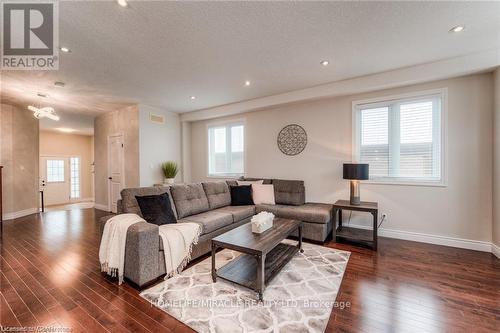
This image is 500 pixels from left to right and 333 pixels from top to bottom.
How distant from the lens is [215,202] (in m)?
3.94

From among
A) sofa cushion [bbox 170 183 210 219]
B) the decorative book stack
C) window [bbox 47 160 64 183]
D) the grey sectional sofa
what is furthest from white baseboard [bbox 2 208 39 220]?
the decorative book stack

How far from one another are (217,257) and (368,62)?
358cm

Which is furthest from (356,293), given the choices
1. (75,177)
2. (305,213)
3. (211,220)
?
(75,177)

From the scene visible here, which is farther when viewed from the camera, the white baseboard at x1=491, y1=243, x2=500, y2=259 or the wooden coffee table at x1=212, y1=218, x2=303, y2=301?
the white baseboard at x1=491, y1=243, x2=500, y2=259

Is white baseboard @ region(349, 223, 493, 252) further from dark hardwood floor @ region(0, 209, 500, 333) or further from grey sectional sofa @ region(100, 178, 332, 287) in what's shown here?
grey sectional sofa @ region(100, 178, 332, 287)

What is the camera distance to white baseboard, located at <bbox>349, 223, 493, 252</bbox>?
10.2ft

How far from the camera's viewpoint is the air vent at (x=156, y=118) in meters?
5.38

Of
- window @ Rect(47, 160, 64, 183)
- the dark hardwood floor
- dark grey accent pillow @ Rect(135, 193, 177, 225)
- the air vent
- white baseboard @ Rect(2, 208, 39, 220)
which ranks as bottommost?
the dark hardwood floor

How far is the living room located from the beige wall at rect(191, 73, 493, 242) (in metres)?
0.03

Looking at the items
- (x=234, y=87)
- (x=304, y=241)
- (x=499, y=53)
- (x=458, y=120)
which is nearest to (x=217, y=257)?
(x=304, y=241)

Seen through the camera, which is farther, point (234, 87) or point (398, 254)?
point (234, 87)

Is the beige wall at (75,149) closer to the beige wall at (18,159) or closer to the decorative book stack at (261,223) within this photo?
the beige wall at (18,159)

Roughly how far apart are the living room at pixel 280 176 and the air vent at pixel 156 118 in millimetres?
42

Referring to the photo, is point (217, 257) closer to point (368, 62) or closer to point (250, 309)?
point (250, 309)
